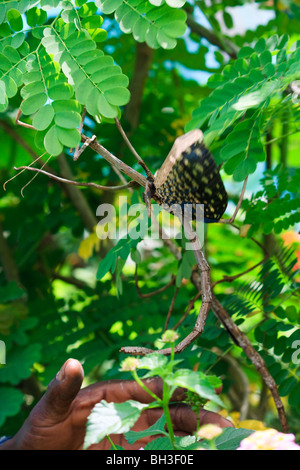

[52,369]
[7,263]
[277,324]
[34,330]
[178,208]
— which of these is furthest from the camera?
[7,263]

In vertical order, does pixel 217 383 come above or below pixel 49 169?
below

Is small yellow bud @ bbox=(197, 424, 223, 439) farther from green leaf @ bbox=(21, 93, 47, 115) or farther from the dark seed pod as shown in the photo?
green leaf @ bbox=(21, 93, 47, 115)

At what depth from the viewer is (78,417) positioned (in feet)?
3.13

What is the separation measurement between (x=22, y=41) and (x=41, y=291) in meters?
1.37

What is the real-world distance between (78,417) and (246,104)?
64 centimetres

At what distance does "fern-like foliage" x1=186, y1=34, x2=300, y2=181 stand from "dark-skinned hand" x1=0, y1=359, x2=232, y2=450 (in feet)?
1.43

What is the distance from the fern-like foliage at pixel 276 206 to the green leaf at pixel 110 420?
0.58 metres

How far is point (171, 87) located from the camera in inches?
90.9

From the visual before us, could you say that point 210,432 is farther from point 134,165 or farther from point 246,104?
point 134,165

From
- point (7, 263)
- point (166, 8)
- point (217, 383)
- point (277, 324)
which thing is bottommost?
point (277, 324)

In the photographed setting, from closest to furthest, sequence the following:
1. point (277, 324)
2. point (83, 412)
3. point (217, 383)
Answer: point (217, 383) → point (83, 412) → point (277, 324)

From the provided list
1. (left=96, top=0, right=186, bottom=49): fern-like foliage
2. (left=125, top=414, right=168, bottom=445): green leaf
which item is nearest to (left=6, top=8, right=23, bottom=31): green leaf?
(left=96, top=0, right=186, bottom=49): fern-like foliage

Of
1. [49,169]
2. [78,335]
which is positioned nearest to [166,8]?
[49,169]

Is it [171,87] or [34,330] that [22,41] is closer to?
[34,330]
